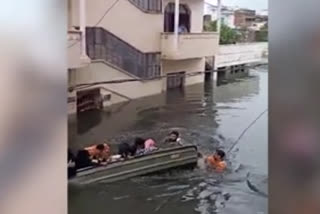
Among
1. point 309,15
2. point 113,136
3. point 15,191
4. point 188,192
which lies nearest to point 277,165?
point 309,15

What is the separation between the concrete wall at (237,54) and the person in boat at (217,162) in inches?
286

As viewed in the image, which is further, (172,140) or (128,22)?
(128,22)

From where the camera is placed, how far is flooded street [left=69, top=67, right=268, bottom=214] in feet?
13.7

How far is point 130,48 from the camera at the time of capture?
364 inches

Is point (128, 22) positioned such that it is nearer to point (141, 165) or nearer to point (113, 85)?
point (113, 85)

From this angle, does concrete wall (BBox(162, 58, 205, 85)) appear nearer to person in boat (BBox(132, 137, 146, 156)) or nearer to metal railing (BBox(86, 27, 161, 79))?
metal railing (BBox(86, 27, 161, 79))

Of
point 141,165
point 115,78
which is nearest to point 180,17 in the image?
point 115,78

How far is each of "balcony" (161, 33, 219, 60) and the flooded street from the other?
0.72 m

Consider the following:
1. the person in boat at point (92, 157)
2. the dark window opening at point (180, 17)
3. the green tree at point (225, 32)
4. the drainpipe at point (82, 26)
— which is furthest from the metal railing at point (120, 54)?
the person in boat at point (92, 157)

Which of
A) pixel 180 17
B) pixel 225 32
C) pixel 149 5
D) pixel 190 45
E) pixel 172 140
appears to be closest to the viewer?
pixel 172 140

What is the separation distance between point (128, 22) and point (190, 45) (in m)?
1.87

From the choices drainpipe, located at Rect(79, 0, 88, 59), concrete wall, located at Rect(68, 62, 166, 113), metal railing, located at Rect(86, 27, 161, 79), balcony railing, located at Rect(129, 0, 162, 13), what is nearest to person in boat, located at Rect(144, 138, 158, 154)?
drainpipe, located at Rect(79, 0, 88, 59)

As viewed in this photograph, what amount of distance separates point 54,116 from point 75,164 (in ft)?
13.4

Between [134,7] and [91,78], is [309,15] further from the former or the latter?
[134,7]
